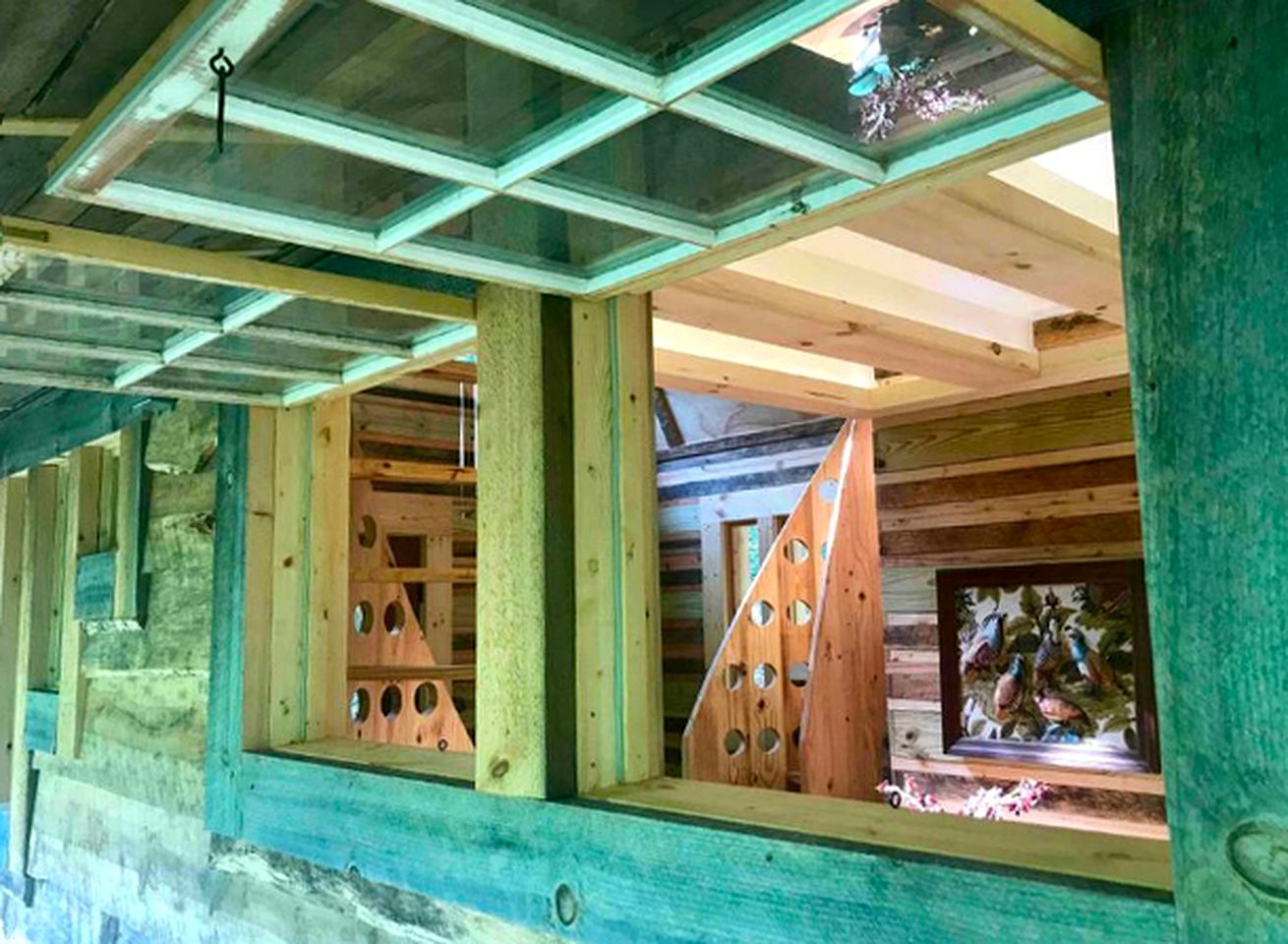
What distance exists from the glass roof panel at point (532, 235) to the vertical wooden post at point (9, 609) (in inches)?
112

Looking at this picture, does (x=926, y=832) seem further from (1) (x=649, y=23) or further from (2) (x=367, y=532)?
(2) (x=367, y=532)

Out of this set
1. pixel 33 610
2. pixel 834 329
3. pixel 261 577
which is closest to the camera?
pixel 261 577

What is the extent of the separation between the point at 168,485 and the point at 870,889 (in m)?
1.99

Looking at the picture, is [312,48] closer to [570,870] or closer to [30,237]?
[30,237]

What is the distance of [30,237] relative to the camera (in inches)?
48.3

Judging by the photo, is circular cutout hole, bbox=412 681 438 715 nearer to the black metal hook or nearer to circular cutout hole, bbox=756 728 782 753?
circular cutout hole, bbox=756 728 782 753

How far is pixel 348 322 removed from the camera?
1670 mm

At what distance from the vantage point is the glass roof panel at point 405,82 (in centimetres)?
91

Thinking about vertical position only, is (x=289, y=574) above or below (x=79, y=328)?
below

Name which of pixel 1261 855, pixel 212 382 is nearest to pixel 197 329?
pixel 212 382

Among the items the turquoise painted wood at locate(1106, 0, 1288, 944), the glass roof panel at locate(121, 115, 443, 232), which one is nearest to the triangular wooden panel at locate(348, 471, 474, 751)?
the glass roof panel at locate(121, 115, 443, 232)

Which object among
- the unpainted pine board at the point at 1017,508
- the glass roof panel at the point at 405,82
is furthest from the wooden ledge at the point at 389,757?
the unpainted pine board at the point at 1017,508

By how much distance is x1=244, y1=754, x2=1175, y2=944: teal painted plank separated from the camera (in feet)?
3.15

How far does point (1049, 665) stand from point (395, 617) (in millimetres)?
2001
